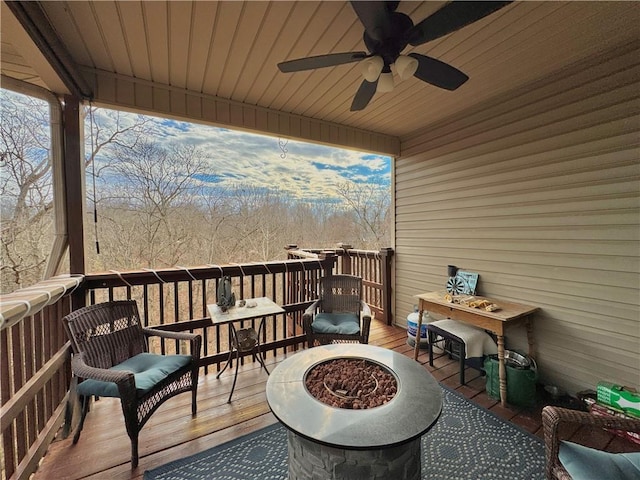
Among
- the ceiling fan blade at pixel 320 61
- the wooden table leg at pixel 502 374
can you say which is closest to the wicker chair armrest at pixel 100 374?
the ceiling fan blade at pixel 320 61

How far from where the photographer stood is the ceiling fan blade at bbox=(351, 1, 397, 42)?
1.29 metres

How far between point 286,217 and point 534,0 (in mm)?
7041

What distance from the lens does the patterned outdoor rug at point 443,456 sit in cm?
169

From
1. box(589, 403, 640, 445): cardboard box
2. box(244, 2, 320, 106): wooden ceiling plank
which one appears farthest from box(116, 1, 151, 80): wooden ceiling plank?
box(589, 403, 640, 445): cardboard box

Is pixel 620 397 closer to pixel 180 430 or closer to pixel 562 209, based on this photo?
pixel 562 209

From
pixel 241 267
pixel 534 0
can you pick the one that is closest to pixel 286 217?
pixel 241 267

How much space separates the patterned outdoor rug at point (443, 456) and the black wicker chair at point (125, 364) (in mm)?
446

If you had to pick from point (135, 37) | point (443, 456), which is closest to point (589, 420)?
point (443, 456)

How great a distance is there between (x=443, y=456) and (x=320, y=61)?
109 inches

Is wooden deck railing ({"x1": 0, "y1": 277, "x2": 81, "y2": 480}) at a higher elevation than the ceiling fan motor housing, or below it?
below

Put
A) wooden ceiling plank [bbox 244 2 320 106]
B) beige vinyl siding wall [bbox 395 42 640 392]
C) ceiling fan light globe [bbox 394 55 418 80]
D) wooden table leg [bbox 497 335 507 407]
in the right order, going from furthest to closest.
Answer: wooden table leg [bbox 497 335 507 407] → beige vinyl siding wall [bbox 395 42 640 392] → wooden ceiling plank [bbox 244 2 320 106] → ceiling fan light globe [bbox 394 55 418 80]

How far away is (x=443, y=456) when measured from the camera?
1.83 metres

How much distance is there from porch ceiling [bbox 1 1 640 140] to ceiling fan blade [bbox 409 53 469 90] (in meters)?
0.35

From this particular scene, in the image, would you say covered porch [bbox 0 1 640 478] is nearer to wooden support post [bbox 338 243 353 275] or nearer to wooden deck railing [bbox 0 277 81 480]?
wooden deck railing [bbox 0 277 81 480]
